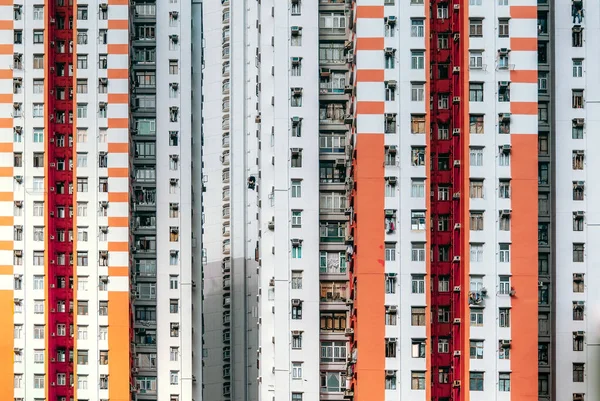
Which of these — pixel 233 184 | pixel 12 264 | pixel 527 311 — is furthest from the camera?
pixel 233 184

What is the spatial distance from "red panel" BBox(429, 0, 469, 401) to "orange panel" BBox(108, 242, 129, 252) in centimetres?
1303

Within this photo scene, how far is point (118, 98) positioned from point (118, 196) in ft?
13.1

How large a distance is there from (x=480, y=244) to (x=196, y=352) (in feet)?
48.4

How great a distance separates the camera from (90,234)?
39.8 meters

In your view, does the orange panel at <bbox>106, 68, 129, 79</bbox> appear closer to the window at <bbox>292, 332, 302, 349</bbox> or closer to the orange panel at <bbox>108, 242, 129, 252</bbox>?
the orange panel at <bbox>108, 242, 129, 252</bbox>

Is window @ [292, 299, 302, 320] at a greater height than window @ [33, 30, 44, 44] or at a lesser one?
lesser

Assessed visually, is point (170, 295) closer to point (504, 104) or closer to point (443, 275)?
point (443, 275)

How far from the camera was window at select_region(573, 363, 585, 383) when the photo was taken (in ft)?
112

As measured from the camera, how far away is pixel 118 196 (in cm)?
3981

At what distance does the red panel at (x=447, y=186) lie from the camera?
3341 cm

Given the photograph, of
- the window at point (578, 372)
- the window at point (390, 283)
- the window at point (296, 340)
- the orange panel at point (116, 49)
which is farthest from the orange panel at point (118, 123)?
the window at point (578, 372)

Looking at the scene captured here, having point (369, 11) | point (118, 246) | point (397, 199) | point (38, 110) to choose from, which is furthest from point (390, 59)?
point (38, 110)

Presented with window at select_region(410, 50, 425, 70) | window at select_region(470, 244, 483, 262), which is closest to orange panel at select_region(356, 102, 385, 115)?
window at select_region(410, 50, 425, 70)

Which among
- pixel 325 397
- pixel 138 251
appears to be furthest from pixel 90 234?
pixel 325 397
